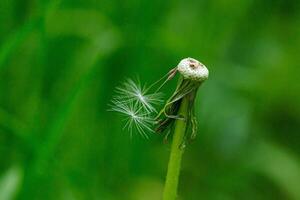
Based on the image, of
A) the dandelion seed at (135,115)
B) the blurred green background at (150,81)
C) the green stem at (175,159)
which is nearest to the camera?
the green stem at (175,159)

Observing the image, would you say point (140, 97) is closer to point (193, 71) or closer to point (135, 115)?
point (135, 115)

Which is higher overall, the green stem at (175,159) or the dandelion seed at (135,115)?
the dandelion seed at (135,115)

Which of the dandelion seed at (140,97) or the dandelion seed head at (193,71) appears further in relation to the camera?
the dandelion seed at (140,97)

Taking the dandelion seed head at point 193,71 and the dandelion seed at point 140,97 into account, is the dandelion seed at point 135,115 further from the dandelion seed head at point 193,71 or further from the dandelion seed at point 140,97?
the dandelion seed head at point 193,71

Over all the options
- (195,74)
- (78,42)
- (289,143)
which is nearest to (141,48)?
(78,42)

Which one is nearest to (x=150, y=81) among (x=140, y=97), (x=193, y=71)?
(x=140, y=97)

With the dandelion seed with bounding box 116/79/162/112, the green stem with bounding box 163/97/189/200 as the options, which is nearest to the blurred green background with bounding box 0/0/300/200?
the dandelion seed with bounding box 116/79/162/112

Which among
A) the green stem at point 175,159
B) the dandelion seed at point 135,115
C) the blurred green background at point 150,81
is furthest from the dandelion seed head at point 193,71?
the blurred green background at point 150,81
